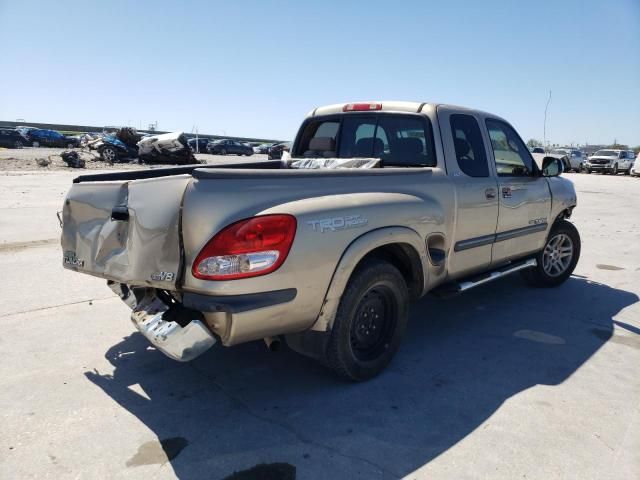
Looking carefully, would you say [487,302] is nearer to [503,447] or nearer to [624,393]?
[624,393]

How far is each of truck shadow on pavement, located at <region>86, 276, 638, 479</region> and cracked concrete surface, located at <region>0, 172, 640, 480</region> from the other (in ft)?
0.04

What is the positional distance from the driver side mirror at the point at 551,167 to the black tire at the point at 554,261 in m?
0.74

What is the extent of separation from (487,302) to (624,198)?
14.8 meters

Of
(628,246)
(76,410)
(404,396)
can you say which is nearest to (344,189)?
(404,396)

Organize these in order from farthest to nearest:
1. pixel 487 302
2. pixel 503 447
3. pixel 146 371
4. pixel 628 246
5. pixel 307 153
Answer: pixel 628 246 < pixel 487 302 < pixel 307 153 < pixel 146 371 < pixel 503 447

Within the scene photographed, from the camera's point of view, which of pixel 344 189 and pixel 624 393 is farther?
pixel 624 393

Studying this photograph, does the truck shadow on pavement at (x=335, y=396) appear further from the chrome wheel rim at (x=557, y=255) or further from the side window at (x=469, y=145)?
the side window at (x=469, y=145)

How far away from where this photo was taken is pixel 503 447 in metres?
2.71

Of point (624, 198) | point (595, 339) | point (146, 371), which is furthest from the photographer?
point (624, 198)

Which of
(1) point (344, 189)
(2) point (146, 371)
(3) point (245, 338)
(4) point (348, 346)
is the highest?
(1) point (344, 189)

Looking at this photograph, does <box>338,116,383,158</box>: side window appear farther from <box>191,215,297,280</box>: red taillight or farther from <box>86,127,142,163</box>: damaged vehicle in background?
<box>86,127,142,163</box>: damaged vehicle in background

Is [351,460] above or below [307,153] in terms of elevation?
below

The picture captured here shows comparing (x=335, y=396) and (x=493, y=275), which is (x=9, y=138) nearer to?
(x=493, y=275)

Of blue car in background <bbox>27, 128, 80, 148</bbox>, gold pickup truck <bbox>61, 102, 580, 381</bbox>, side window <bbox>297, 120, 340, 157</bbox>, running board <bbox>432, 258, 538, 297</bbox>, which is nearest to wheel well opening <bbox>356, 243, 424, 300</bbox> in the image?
gold pickup truck <bbox>61, 102, 580, 381</bbox>
